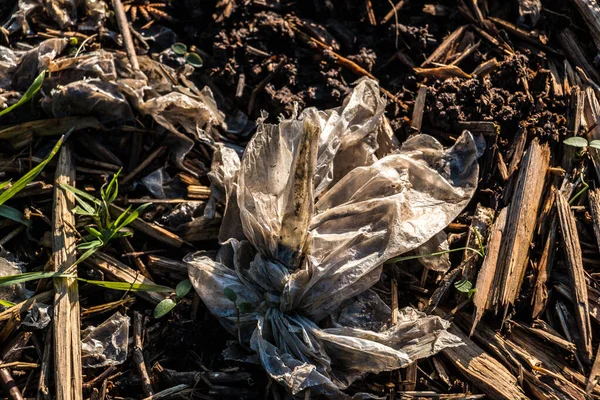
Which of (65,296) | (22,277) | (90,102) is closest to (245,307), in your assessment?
(65,296)

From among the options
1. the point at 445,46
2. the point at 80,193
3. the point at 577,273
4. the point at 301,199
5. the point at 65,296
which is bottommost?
the point at 65,296

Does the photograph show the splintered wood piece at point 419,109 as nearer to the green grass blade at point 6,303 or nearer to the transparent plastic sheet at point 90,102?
the transparent plastic sheet at point 90,102

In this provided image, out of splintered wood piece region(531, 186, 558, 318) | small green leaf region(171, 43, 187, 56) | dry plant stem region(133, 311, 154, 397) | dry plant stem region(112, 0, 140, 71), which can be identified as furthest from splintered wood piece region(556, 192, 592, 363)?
dry plant stem region(112, 0, 140, 71)

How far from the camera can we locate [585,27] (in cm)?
280

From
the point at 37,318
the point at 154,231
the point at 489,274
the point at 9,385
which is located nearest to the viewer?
the point at 9,385

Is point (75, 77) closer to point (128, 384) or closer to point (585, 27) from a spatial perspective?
point (128, 384)

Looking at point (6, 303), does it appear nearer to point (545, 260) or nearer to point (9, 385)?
point (9, 385)

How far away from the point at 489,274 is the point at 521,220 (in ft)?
0.84

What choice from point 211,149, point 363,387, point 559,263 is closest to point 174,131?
point 211,149

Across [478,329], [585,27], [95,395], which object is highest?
[585,27]

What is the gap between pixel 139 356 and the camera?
2.17 meters

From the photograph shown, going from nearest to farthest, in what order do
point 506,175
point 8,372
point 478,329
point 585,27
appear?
point 8,372, point 478,329, point 506,175, point 585,27

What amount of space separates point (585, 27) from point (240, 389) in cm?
212

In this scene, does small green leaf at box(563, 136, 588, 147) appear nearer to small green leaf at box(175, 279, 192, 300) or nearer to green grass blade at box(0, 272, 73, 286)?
small green leaf at box(175, 279, 192, 300)
